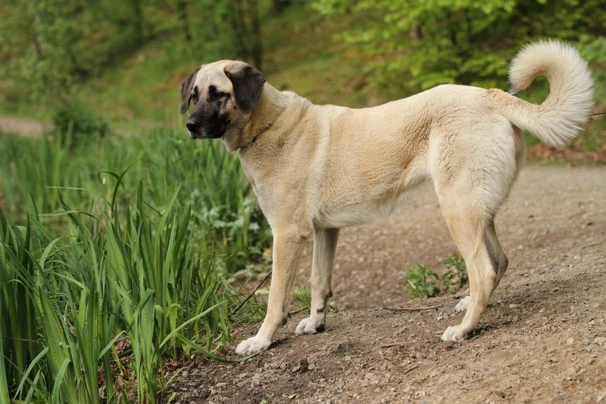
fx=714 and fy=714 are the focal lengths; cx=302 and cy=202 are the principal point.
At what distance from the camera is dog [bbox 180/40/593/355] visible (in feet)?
12.2

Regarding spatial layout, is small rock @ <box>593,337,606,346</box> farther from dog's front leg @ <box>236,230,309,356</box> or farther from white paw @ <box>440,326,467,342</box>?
dog's front leg @ <box>236,230,309,356</box>

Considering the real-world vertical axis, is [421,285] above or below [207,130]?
below

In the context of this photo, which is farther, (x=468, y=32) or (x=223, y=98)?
(x=468, y=32)

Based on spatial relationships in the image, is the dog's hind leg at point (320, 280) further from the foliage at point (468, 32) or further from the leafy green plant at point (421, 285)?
the foliage at point (468, 32)

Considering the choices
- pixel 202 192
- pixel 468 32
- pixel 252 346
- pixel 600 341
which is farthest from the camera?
pixel 468 32

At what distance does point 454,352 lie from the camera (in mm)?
3504

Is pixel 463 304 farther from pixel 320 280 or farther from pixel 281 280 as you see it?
pixel 281 280

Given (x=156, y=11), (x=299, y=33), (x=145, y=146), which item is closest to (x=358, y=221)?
(x=145, y=146)

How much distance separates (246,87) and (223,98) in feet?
0.49

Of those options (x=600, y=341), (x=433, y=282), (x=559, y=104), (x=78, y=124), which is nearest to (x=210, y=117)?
(x=559, y=104)

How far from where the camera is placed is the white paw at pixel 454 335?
366 cm

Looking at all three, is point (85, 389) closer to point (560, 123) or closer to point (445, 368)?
point (445, 368)

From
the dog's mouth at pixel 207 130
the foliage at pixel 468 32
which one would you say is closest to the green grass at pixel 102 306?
the dog's mouth at pixel 207 130

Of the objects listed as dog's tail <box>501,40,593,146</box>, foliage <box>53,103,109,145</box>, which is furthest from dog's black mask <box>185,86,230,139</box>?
foliage <box>53,103,109,145</box>
